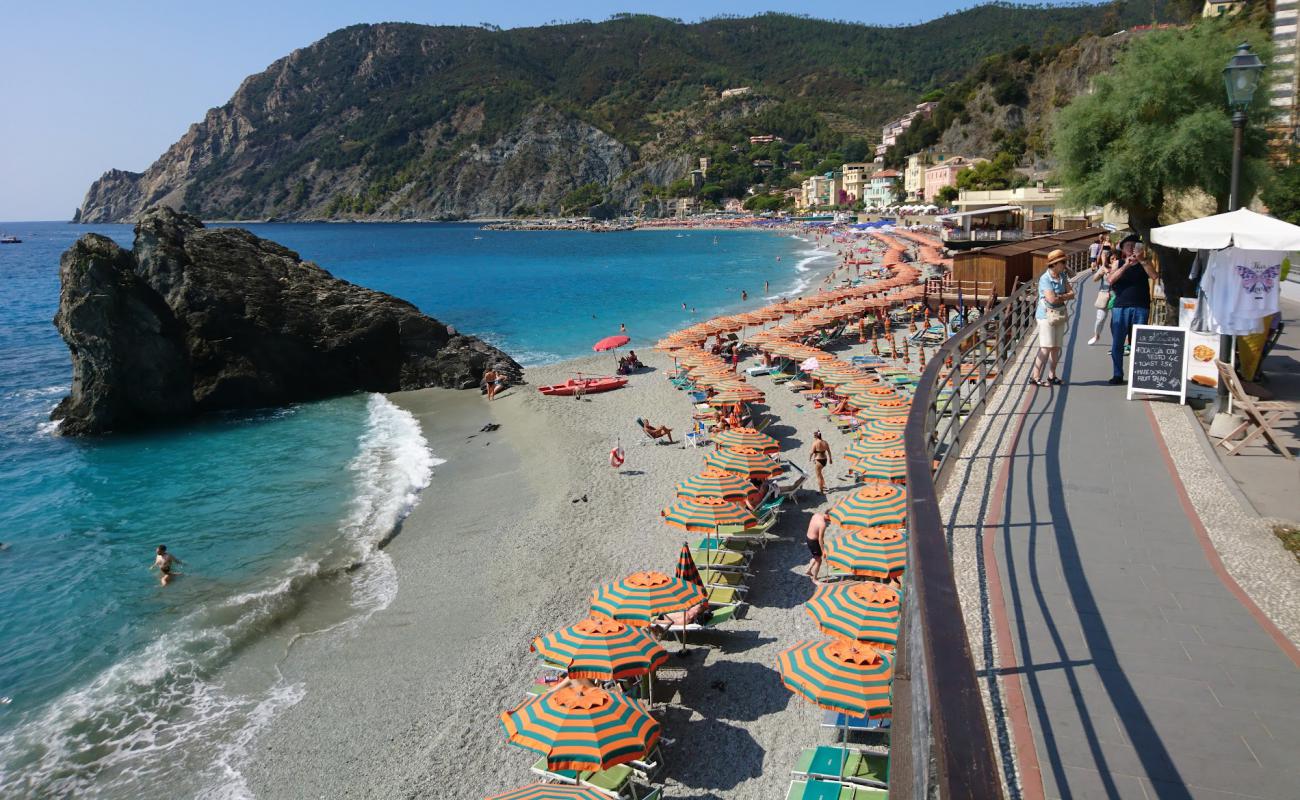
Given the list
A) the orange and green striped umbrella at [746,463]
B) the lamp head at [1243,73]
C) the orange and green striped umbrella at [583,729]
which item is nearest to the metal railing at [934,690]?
the orange and green striped umbrella at [583,729]

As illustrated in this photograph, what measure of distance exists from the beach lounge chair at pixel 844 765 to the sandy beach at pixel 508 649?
1.66ft

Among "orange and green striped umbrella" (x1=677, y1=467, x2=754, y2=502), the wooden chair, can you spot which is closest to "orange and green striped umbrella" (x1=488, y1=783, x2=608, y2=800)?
"orange and green striped umbrella" (x1=677, y1=467, x2=754, y2=502)

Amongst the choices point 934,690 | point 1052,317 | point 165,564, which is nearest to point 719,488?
point 1052,317

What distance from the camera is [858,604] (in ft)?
29.0

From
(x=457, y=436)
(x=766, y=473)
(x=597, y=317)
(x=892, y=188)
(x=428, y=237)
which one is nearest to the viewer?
(x=766, y=473)

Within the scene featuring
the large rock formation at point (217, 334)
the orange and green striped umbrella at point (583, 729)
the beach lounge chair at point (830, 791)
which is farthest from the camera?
the large rock formation at point (217, 334)

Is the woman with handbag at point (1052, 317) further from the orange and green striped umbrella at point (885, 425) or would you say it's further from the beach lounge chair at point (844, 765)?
the beach lounge chair at point (844, 765)

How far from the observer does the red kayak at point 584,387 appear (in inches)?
1121

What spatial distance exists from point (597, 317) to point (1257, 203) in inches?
1339

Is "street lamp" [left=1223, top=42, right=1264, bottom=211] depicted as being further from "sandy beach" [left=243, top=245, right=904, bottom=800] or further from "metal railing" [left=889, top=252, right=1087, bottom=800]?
"metal railing" [left=889, top=252, right=1087, bottom=800]

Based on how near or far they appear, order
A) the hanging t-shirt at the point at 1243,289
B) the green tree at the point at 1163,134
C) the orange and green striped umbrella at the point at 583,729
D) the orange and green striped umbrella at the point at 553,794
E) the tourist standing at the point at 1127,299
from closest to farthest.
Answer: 1. the orange and green striped umbrella at the point at 553,794
2. the orange and green striped umbrella at the point at 583,729
3. the hanging t-shirt at the point at 1243,289
4. the tourist standing at the point at 1127,299
5. the green tree at the point at 1163,134

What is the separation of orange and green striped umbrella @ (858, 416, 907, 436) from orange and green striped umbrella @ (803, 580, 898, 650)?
6280mm

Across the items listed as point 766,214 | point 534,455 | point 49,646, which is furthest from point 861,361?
point 766,214

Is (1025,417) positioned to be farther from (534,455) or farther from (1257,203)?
(1257,203)
